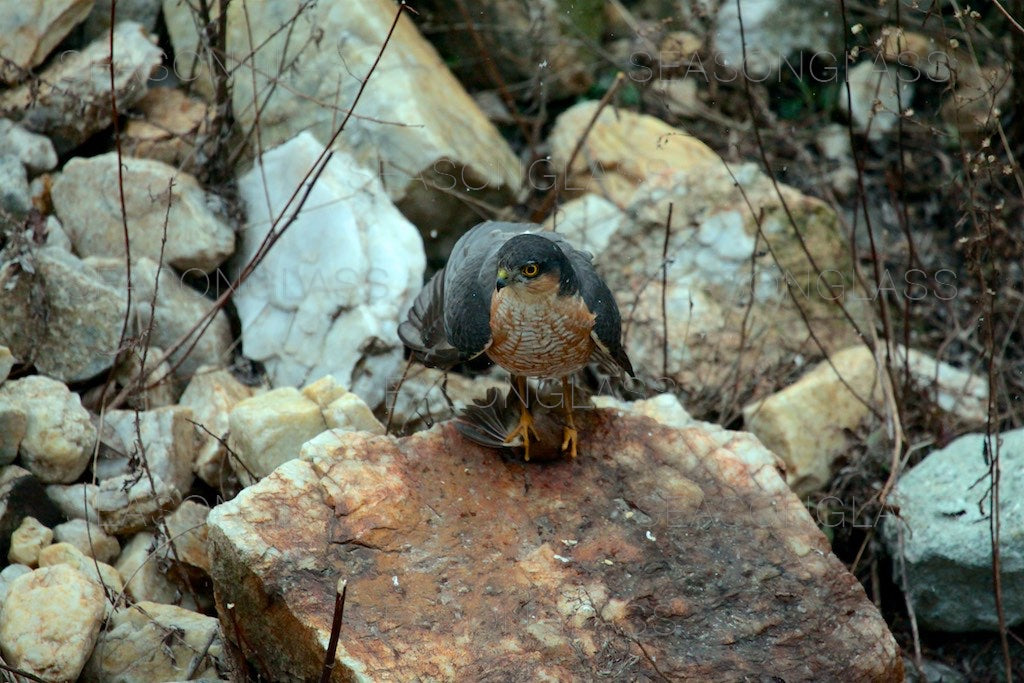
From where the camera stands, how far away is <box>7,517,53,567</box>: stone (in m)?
3.87

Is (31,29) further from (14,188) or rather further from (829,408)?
(829,408)

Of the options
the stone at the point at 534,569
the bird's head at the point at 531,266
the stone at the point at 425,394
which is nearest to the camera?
the stone at the point at 534,569

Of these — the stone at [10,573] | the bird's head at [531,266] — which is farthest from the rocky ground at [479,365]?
the bird's head at [531,266]

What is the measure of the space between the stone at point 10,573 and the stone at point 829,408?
3.22 metres

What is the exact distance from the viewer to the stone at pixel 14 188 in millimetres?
4988

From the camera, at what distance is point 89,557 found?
3.95m

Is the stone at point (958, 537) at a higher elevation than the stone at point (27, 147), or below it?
below

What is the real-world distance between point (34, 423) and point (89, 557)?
59cm

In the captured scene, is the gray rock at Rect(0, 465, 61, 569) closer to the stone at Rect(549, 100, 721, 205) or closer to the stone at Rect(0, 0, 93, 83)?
the stone at Rect(0, 0, 93, 83)

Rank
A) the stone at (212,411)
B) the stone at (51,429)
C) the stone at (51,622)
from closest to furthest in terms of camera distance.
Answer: the stone at (51,622) → the stone at (51,429) → the stone at (212,411)

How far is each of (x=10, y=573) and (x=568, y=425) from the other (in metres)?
2.10

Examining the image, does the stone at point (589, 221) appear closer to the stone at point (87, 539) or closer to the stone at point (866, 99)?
the stone at point (866, 99)

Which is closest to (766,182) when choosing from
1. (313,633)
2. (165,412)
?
(165,412)

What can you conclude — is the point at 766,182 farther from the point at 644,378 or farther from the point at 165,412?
the point at 165,412
